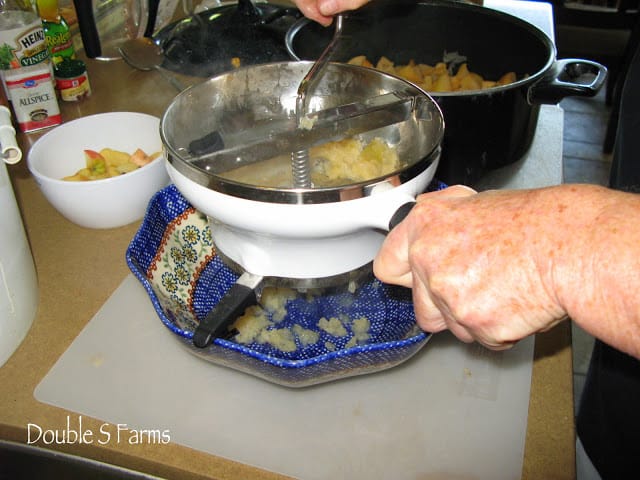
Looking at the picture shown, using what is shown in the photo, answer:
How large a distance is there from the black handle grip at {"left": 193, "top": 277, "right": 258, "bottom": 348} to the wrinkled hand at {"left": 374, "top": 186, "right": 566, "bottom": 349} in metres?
0.17

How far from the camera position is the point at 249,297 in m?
0.53

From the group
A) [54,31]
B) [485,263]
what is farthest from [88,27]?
[485,263]

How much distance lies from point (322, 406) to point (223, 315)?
178 mm

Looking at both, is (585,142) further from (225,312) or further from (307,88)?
(225,312)

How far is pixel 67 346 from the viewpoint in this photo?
0.67 m

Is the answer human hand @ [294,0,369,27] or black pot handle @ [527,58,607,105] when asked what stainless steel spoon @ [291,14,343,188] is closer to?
human hand @ [294,0,369,27]

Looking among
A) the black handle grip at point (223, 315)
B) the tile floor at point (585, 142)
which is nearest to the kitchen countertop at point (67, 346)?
the black handle grip at point (223, 315)

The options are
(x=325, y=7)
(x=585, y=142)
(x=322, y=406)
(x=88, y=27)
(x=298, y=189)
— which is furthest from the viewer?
(x=585, y=142)

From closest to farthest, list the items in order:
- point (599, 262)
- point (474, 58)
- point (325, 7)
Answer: point (599, 262) < point (325, 7) < point (474, 58)

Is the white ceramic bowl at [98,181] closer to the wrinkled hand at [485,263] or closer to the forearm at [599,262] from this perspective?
the wrinkled hand at [485,263]

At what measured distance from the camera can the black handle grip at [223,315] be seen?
0.49m

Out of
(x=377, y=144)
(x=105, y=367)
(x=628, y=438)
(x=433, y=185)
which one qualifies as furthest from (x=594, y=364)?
(x=105, y=367)

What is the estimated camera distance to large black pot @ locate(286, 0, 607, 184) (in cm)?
76

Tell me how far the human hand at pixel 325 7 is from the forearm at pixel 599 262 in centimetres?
45
